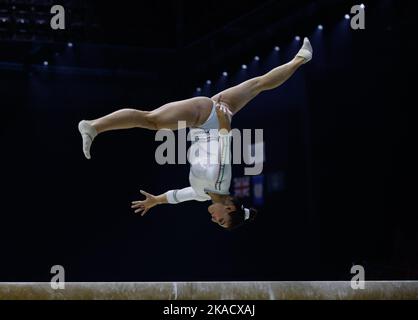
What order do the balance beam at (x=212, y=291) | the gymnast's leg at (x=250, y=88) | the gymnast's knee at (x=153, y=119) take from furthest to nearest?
the gymnast's leg at (x=250, y=88)
the balance beam at (x=212, y=291)
the gymnast's knee at (x=153, y=119)

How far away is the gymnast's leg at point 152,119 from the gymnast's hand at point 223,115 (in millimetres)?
93

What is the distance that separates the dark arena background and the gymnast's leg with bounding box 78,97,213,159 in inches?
A: 139

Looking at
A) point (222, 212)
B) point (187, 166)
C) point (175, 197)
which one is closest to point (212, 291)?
point (222, 212)

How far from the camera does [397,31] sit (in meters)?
8.28

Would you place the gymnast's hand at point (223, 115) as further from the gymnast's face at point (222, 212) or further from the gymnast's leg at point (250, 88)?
the gymnast's face at point (222, 212)

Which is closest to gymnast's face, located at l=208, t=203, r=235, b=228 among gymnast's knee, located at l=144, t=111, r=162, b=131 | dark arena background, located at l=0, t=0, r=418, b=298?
gymnast's knee, located at l=144, t=111, r=162, b=131

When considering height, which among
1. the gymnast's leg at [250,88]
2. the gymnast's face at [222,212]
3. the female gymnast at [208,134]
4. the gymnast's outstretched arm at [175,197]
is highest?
the gymnast's leg at [250,88]

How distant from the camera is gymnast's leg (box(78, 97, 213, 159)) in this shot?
15.9ft

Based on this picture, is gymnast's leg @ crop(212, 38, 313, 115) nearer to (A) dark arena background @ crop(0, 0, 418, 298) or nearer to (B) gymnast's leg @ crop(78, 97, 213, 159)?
(B) gymnast's leg @ crop(78, 97, 213, 159)

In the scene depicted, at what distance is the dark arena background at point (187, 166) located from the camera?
8453 mm

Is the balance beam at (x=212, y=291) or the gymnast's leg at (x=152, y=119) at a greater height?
the gymnast's leg at (x=152, y=119)

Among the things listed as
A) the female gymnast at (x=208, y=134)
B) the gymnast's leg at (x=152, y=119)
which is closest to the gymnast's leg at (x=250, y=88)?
the female gymnast at (x=208, y=134)

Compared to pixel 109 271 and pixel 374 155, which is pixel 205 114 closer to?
pixel 374 155

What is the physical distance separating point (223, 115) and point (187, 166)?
3542 millimetres
